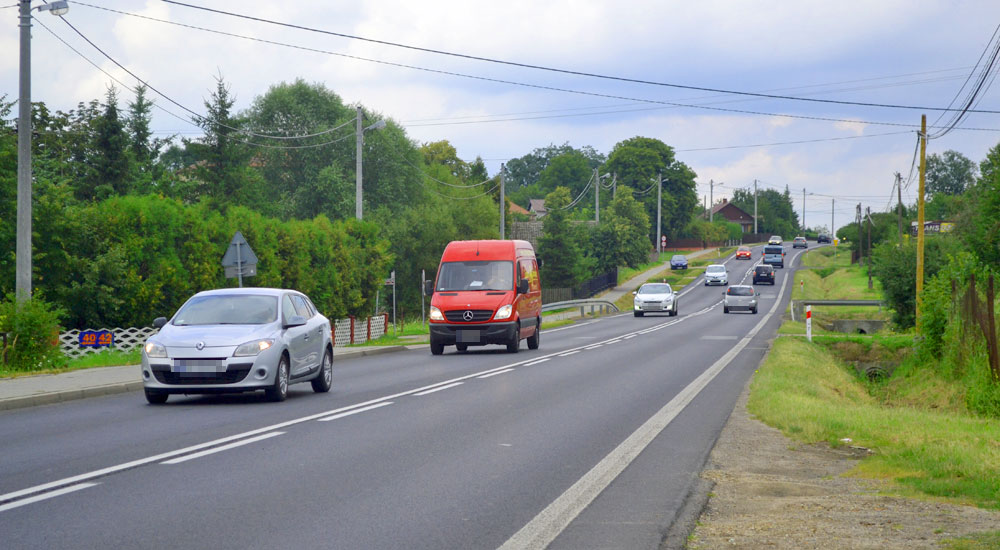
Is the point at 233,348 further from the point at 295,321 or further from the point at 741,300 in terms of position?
the point at 741,300

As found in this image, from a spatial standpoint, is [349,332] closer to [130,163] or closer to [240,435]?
[240,435]

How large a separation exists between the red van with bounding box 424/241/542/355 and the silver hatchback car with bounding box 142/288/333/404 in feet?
32.3

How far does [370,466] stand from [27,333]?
458 inches

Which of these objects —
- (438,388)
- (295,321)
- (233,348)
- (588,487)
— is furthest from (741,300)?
(588,487)

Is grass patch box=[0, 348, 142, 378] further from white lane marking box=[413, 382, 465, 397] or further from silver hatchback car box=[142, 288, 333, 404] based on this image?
white lane marking box=[413, 382, 465, 397]

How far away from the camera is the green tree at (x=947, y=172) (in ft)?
592

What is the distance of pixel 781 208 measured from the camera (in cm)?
19788

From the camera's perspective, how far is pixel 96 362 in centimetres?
2062

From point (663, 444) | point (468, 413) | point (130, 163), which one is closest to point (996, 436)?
point (663, 444)

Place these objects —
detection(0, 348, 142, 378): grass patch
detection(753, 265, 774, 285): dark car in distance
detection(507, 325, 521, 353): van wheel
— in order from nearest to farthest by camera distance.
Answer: detection(0, 348, 142, 378): grass patch < detection(507, 325, 521, 353): van wheel < detection(753, 265, 774, 285): dark car in distance

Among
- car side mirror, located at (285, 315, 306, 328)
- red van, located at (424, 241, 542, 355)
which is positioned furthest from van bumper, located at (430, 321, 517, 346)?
car side mirror, located at (285, 315, 306, 328)

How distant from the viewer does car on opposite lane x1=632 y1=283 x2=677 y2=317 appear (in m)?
55.5

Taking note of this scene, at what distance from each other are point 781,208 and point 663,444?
195 metres

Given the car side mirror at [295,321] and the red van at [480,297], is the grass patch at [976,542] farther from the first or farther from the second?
the red van at [480,297]
